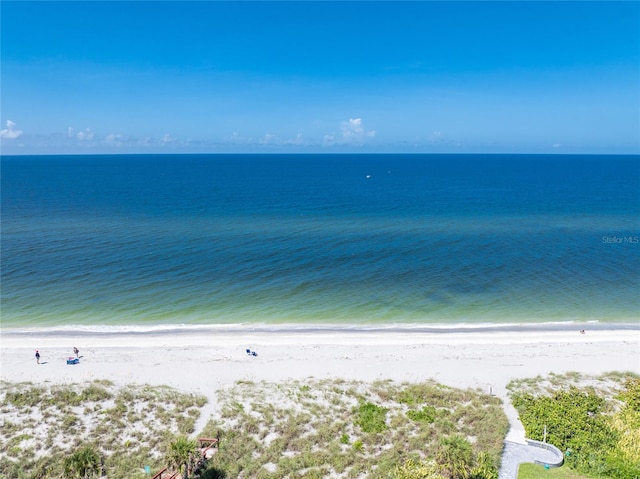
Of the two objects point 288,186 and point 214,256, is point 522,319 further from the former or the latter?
point 288,186

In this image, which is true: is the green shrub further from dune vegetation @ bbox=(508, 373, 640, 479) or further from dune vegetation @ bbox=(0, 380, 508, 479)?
dune vegetation @ bbox=(508, 373, 640, 479)

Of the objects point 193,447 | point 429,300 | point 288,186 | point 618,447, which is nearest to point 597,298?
point 429,300

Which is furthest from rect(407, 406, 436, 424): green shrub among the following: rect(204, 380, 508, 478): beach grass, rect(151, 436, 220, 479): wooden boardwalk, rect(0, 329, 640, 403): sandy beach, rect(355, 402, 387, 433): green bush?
rect(151, 436, 220, 479): wooden boardwalk

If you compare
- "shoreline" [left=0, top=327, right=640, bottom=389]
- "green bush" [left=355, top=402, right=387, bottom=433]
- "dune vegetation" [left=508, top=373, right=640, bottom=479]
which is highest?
"dune vegetation" [left=508, top=373, right=640, bottom=479]

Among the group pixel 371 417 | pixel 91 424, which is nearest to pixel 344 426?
pixel 371 417

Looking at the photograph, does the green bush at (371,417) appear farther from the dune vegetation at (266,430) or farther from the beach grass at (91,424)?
the beach grass at (91,424)

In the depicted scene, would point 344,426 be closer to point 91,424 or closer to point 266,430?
point 266,430
